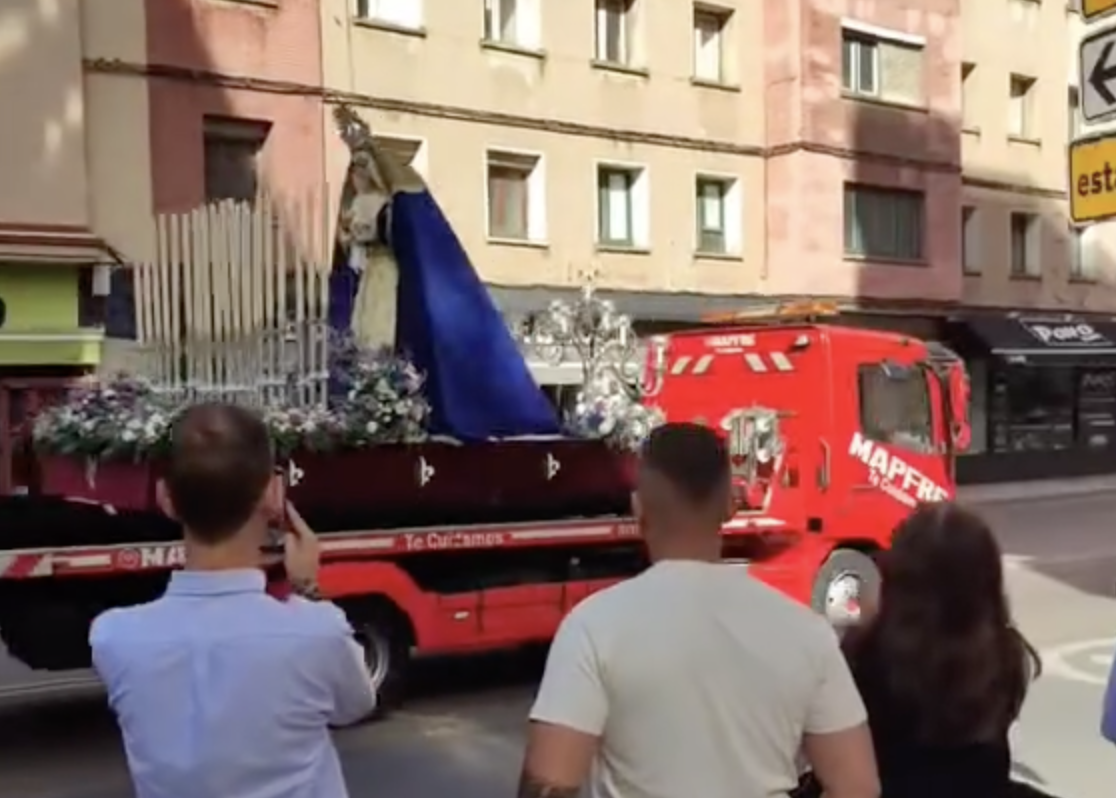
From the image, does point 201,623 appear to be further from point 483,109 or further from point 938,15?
point 938,15

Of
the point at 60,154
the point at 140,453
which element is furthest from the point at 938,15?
the point at 140,453

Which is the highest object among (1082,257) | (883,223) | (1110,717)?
(883,223)

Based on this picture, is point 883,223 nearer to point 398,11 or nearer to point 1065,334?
point 1065,334

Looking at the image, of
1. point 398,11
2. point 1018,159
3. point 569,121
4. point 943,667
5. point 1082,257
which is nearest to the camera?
point 943,667

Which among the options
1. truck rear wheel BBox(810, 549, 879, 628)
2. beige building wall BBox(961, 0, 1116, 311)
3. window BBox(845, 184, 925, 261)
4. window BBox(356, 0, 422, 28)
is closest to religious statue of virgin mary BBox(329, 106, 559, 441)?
truck rear wheel BBox(810, 549, 879, 628)

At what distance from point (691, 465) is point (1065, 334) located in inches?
1188

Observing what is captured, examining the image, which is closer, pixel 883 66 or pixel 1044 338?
pixel 883 66

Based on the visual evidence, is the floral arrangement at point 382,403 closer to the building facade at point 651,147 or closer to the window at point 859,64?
the building facade at point 651,147

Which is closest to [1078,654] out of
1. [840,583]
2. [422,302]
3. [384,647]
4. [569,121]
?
[840,583]

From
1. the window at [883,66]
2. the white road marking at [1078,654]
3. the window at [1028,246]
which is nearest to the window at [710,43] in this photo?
the window at [883,66]

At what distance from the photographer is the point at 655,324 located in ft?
79.8

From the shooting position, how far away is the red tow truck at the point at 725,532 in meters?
8.24

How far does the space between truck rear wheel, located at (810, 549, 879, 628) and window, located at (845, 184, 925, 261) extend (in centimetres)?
1624

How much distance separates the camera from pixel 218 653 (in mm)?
2717
